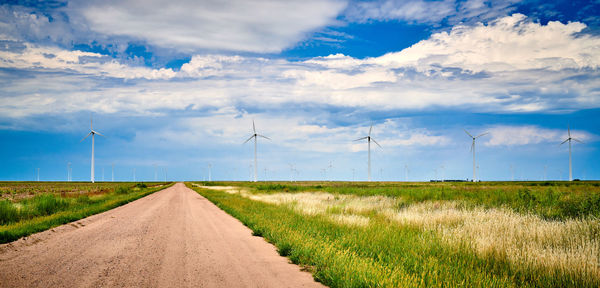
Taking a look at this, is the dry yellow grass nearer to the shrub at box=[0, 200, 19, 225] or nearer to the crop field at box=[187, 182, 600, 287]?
the crop field at box=[187, 182, 600, 287]

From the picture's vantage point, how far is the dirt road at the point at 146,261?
275 inches

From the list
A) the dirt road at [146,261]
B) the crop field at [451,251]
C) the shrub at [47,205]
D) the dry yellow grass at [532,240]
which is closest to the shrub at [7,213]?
the shrub at [47,205]

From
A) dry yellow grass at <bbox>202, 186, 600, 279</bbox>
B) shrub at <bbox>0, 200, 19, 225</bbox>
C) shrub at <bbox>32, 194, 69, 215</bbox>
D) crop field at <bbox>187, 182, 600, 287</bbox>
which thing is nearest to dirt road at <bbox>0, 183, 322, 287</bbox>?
crop field at <bbox>187, 182, 600, 287</bbox>

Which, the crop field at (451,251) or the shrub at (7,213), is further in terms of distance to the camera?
the shrub at (7,213)

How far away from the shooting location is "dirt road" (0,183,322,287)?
699cm

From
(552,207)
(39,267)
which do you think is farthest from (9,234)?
(552,207)

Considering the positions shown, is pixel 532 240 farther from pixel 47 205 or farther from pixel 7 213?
pixel 47 205

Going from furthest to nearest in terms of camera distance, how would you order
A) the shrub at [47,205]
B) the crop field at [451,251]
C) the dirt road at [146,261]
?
the shrub at [47,205] < the crop field at [451,251] < the dirt road at [146,261]

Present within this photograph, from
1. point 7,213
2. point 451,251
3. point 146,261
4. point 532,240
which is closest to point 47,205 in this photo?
point 7,213

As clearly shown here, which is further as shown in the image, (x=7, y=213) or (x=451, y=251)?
(x=7, y=213)

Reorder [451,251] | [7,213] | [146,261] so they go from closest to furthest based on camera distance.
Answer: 1. [146,261]
2. [451,251]
3. [7,213]

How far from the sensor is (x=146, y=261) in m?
8.64

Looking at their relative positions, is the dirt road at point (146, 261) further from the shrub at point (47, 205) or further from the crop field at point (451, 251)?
the shrub at point (47, 205)

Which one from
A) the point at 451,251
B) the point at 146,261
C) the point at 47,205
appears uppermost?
the point at 146,261
